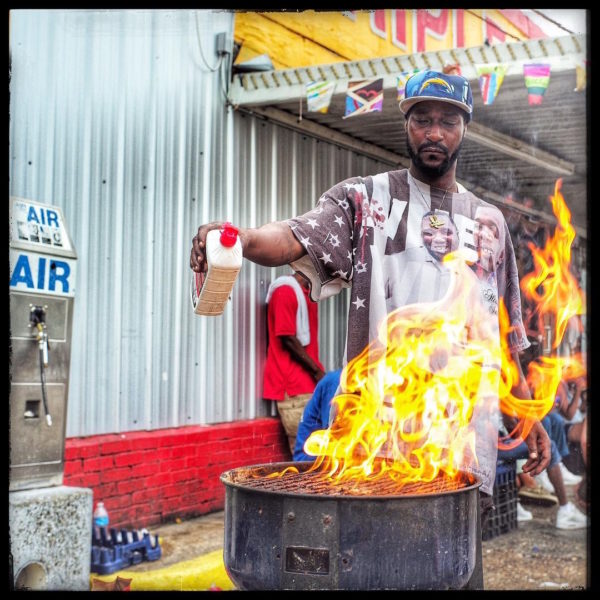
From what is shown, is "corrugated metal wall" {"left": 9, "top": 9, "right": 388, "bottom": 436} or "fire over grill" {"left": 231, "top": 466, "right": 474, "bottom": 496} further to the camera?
"corrugated metal wall" {"left": 9, "top": 9, "right": 388, "bottom": 436}

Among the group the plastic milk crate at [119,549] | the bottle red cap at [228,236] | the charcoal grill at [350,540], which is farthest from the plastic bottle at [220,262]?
the plastic milk crate at [119,549]

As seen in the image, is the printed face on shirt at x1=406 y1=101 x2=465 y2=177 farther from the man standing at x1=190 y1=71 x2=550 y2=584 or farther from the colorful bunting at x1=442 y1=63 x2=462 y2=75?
the colorful bunting at x1=442 y1=63 x2=462 y2=75

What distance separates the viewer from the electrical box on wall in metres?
4.38

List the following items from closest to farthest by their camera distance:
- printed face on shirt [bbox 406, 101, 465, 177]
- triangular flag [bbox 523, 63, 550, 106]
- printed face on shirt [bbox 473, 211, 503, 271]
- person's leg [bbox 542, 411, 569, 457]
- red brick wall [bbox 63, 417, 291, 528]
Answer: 1. printed face on shirt [bbox 406, 101, 465, 177]
2. printed face on shirt [bbox 473, 211, 503, 271]
3. red brick wall [bbox 63, 417, 291, 528]
4. triangular flag [bbox 523, 63, 550, 106]
5. person's leg [bbox 542, 411, 569, 457]

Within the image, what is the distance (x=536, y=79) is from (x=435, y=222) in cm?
362

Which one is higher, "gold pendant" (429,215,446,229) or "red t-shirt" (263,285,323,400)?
"gold pendant" (429,215,446,229)

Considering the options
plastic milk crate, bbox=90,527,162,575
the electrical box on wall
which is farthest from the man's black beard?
plastic milk crate, bbox=90,527,162,575

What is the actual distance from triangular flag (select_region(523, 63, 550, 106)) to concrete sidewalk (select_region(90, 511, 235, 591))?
417 cm

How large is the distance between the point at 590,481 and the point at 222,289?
5.73ft

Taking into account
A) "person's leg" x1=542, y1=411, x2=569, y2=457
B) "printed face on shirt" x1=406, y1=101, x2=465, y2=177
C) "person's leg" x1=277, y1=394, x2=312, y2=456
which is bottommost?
"person's leg" x1=542, y1=411, x2=569, y2=457

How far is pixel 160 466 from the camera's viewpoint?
263 inches

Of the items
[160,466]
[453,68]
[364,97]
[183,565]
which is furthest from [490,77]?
[183,565]
